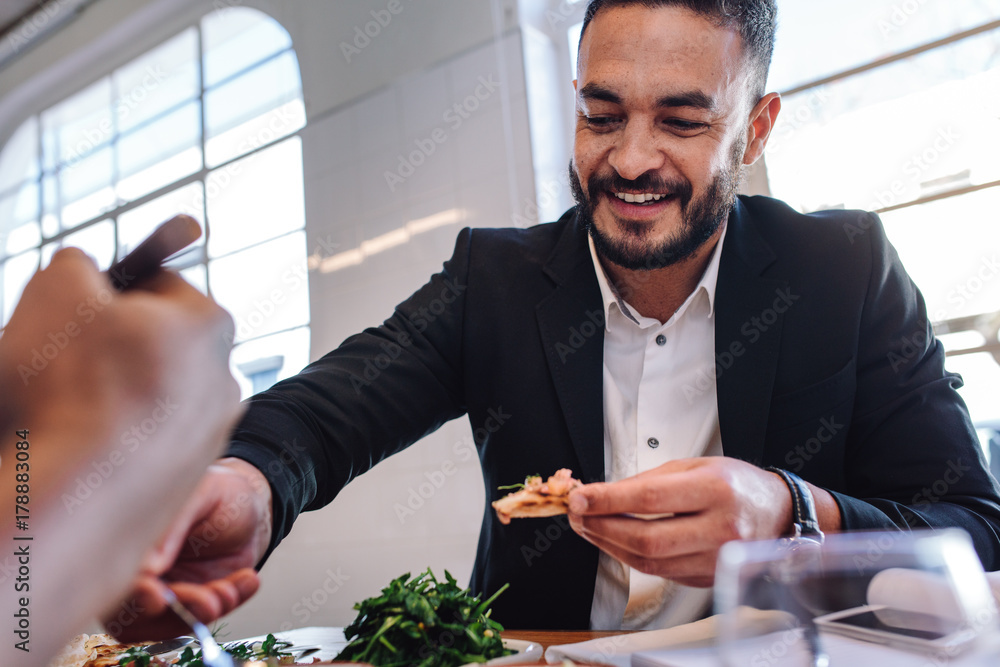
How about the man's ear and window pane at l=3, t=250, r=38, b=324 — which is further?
window pane at l=3, t=250, r=38, b=324

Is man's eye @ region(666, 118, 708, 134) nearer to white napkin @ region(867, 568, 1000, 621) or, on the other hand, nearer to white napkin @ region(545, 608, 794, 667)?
white napkin @ region(545, 608, 794, 667)

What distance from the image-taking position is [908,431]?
4.43 feet

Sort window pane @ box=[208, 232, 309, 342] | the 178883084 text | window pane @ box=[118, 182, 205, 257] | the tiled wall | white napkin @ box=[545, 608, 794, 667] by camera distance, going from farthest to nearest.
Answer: window pane @ box=[118, 182, 205, 257], window pane @ box=[208, 232, 309, 342], the tiled wall, white napkin @ box=[545, 608, 794, 667], the 178883084 text

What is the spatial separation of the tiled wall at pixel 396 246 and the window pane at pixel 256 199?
0.81 feet

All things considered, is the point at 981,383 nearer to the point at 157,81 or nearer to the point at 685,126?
the point at 685,126

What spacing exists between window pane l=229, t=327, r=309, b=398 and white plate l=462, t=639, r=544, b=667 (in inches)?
123

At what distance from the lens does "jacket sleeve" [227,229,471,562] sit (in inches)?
43.7

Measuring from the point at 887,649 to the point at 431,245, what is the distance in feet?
9.49

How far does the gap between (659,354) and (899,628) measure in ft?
A: 3.39

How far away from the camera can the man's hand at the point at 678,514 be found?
0.86 m

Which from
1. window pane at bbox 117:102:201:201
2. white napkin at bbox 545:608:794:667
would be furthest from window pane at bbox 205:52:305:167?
white napkin at bbox 545:608:794:667

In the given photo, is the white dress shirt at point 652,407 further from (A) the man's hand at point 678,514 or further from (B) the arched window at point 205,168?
(B) the arched window at point 205,168

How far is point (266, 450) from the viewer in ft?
3.56

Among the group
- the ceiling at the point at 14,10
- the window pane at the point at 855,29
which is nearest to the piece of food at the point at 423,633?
the window pane at the point at 855,29
